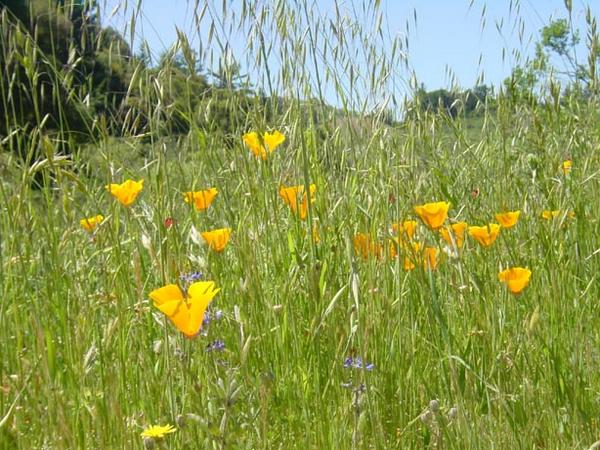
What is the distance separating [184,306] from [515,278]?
59 cm

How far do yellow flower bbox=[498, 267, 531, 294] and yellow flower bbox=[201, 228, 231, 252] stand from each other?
0.47 m

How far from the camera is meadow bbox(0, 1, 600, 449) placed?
1058 mm

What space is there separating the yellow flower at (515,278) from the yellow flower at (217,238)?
47cm

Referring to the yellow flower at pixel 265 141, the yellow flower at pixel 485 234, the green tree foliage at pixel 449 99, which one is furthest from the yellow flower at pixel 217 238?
the green tree foliage at pixel 449 99

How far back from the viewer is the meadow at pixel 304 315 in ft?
3.47

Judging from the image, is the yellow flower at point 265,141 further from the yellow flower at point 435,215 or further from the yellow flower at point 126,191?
the yellow flower at point 435,215

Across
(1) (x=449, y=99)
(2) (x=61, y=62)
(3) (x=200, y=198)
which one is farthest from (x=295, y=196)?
(1) (x=449, y=99)

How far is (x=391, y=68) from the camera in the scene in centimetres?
164

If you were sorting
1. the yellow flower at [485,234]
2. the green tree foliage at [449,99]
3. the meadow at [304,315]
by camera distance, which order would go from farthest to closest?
the green tree foliage at [449,99] → the yellow flower at [485,234] → the meadow at [304,315]

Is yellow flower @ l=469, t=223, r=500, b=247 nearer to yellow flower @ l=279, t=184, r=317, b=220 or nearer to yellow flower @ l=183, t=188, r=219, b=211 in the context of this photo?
yellow flower @ l=279, t=184, r=317, b=220

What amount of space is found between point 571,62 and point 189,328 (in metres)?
1.68

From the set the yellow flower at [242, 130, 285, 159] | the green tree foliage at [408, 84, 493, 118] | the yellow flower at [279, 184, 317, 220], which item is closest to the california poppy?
the yellow flower at [279, 184, 317, 220]

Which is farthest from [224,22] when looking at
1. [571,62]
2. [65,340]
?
[571,62]

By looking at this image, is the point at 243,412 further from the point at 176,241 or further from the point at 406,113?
the point at 406,113
